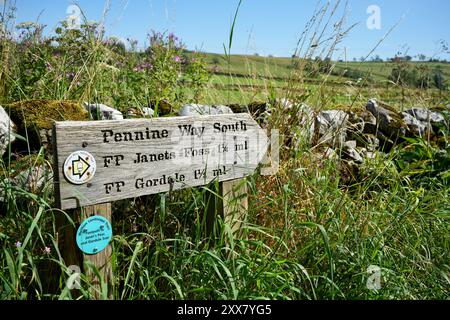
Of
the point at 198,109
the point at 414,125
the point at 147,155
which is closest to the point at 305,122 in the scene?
the point at 198,109

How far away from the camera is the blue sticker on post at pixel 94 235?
193 centimetres

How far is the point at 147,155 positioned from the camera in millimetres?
2121

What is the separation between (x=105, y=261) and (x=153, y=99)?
209cm

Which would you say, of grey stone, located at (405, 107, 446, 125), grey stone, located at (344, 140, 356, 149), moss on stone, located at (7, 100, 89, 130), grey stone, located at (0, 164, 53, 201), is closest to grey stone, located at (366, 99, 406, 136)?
grey stone, located at (405, 107, 446, 125)

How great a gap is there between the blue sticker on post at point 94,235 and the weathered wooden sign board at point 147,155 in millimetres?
83

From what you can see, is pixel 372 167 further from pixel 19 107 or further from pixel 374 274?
pixel 19 107

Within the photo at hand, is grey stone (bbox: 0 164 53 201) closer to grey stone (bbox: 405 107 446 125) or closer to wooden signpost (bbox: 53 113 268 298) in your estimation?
wooden signpost (bbox: 53 113 268 298)

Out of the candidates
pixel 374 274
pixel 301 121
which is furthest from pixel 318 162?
pixel 374 274

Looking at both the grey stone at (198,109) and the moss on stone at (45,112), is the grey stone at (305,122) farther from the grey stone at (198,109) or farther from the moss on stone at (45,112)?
the moss on stone at (45,112)

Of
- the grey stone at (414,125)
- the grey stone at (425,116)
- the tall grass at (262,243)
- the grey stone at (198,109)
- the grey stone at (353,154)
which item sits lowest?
the tall grass at (262,243)

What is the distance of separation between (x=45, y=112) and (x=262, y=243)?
5.25ft

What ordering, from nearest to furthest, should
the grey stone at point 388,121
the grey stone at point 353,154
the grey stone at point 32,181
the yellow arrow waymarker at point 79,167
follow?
the yellow arrow waymarker at point 79,167
the grey stone at point 32,181
the grey stone at point 353,154
the grey stone at point 388,121

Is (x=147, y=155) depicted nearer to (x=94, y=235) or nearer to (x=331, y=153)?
(x=94, y=235)

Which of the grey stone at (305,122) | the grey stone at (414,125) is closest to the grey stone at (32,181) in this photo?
the grey stone at (305,122)
